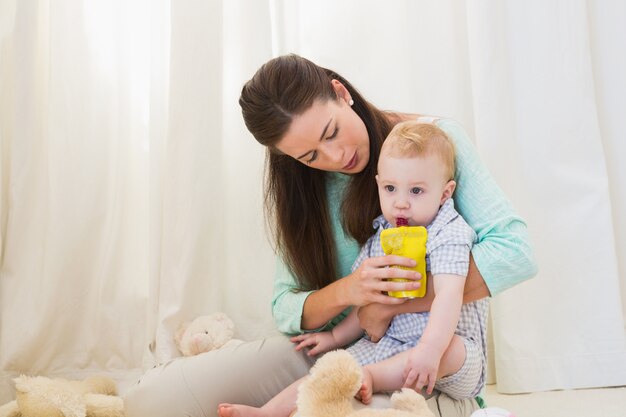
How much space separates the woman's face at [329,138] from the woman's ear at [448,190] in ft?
0.69

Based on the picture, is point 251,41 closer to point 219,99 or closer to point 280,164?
point 219,99

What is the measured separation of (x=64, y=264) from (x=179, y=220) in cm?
41

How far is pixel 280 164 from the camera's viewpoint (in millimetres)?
1817

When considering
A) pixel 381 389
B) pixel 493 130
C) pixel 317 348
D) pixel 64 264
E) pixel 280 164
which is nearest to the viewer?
pixel 381 389

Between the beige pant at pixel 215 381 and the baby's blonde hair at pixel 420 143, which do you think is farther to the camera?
the beige pant at pixel 215 381

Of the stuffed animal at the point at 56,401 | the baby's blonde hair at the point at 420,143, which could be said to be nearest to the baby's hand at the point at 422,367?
the baby's blonde hair at the point at 420,143

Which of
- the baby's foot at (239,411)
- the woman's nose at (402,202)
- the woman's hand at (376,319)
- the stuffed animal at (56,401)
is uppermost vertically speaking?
the woman's nose at (402,202)

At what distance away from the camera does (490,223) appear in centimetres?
154

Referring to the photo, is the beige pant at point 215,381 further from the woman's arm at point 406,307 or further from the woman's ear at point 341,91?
the woman's ear at point 341,91

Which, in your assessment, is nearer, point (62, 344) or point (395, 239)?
point (395, 239)

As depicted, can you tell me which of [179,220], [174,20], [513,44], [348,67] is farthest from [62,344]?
[513,44]

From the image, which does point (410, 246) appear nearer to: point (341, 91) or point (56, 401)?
point (341, 91)

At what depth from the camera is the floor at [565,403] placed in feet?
6.21

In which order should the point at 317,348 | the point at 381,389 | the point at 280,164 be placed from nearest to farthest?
the point at 381,389, the point at 317,348, the point at 280,164
